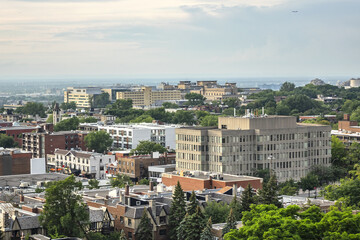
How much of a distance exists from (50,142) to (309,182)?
64253 mm

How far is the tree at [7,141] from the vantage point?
184m

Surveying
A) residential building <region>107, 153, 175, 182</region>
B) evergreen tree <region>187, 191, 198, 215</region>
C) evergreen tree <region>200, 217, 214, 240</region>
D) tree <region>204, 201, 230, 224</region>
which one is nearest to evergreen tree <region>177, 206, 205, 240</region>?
evergreen tree <region>187, 191, 198, 215</region>

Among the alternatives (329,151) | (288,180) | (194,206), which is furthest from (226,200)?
(329,151)

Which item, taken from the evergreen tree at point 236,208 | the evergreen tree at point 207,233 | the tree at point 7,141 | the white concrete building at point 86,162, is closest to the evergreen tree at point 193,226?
the evergreen tree at point 207,233

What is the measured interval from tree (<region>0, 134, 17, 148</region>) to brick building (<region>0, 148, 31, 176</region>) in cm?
4770

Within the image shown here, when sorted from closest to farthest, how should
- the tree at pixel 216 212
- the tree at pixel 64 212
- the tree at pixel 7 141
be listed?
the tree at pixel 64 212 → the tree at pixel 216 212 → the tree at pixel 7 141

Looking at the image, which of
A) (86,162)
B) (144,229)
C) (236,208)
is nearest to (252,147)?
(86,162)

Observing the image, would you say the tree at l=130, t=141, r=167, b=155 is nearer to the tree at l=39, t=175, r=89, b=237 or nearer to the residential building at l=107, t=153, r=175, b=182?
the residential building at l=107, t=153, r=175, b=182

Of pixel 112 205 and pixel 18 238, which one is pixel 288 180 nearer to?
pixel 112 205

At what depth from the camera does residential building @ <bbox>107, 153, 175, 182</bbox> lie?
136000mm

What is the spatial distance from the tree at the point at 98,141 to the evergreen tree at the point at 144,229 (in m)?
97.6

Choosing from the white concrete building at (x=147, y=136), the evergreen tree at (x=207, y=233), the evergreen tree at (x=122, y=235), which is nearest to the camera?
the evergreen tree at (x=122, y=235)

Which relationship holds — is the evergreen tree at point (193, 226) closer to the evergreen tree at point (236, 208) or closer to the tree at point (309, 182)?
the evergreen tree at point (236, 208)

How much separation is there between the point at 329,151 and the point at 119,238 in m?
68.6
